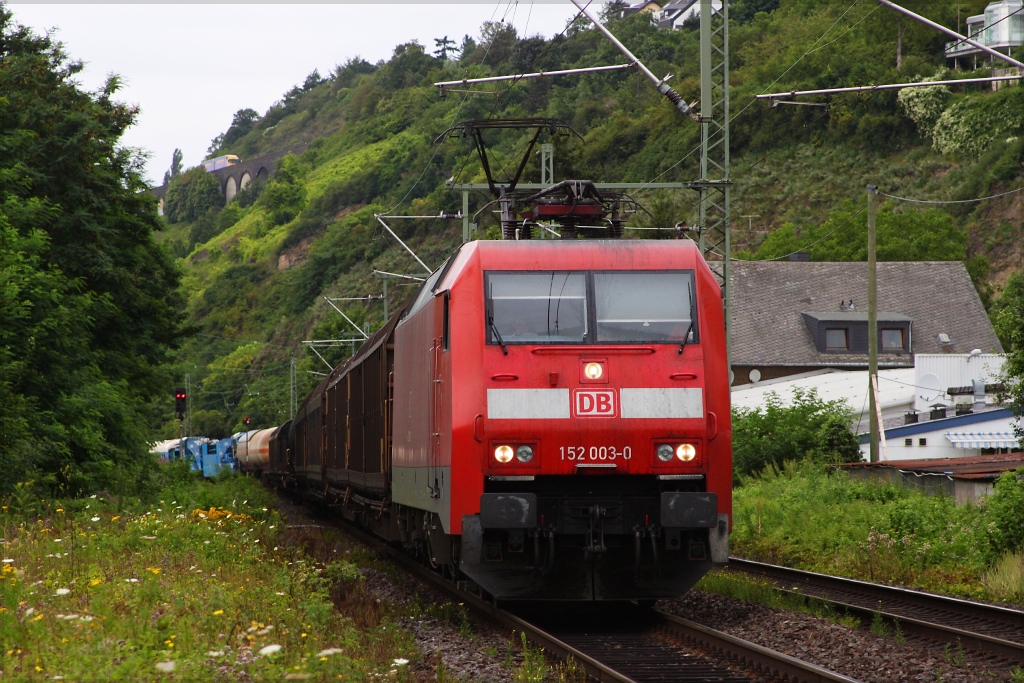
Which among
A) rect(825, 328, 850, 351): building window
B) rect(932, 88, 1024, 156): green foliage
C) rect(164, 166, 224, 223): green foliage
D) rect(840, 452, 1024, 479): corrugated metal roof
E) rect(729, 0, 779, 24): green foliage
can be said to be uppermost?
rect(164, 166, 224, 223): green foliage

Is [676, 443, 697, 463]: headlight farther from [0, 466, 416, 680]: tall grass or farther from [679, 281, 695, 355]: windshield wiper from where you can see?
[0, 466, 416, 680]: tall grass

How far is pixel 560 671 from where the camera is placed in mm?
8602

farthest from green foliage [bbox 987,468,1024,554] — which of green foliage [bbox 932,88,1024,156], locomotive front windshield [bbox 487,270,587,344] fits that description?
green foliage [bbox 932,88,1024,156]

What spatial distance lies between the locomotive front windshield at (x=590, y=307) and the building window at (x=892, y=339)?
39631 mm

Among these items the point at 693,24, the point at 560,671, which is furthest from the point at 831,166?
the point at 560,671

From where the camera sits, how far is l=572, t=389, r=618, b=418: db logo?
1031 centimetres

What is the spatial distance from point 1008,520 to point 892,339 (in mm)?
36187

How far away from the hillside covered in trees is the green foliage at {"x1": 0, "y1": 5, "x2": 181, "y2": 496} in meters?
4.05

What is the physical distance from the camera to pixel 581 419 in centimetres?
1028

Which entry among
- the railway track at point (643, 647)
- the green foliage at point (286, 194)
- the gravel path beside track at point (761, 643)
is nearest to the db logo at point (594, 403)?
the railway track at point (643, 647)

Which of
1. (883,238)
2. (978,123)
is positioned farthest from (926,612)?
(978,123)

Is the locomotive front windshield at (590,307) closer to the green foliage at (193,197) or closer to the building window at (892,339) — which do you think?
the building window at (892,339)

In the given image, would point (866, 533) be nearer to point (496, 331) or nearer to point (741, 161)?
point (496, 331)

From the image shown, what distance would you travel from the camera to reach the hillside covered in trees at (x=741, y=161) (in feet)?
208
